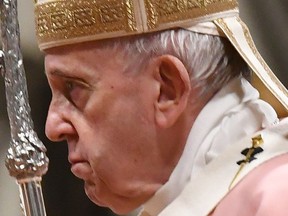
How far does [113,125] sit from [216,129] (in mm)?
147

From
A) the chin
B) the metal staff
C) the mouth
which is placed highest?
the metal staff

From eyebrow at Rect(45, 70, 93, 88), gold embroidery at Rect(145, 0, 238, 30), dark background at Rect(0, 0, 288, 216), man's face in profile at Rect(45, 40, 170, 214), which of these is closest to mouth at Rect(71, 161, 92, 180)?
man's face in profile at Rect(45, 40, 170, 214)

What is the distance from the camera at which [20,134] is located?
45.1 inches

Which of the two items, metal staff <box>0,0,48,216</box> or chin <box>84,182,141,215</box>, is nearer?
metal staff <box>0,0,48,216</box>

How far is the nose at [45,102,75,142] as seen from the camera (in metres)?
1.28

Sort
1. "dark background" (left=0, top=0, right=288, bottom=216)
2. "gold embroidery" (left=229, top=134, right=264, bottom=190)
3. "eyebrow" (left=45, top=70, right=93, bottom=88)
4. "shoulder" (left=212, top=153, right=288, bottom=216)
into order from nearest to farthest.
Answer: "shoulder" (left=212, top=153, right=288, bottom=216), "gold embroidery" (left=229, top=134, right=264, bottom=190), "eyebrow" (left=45, top=70, right=93, bottom=88), "dark background" (left=0, top=0, right=288, bottom=216)

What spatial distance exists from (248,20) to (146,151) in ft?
2.62

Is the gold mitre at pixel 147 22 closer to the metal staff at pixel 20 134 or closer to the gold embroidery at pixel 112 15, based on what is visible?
the gold embroidery at pixel 112 15

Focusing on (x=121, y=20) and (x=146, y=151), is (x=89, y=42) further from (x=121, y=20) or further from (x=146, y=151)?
(x=146, y=151)

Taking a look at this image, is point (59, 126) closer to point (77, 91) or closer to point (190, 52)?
point (77, 91)

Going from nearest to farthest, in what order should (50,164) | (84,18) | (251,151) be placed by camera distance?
(251,151), (84,18), (50,164)

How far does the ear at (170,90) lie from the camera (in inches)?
48.4

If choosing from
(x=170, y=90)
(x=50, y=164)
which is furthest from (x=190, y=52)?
(x=50, y=164)

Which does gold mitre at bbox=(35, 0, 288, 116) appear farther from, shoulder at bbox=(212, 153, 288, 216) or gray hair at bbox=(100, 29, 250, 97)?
shoulder at bbox=(212, 153, 288, 216)
